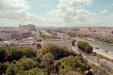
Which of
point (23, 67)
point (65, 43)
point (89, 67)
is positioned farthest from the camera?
point (65, 43)

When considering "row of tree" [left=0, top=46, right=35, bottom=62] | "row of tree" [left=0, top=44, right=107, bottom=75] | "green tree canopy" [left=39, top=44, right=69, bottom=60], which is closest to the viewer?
"row of tree" [left=0, top=44, right=107, bottom=75]

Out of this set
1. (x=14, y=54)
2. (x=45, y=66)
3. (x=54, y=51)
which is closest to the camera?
(x=45, y=66)

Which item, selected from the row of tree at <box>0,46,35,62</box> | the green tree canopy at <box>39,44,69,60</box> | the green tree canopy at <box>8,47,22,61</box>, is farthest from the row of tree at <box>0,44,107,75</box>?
the green tree canopy at <box>39,44,69,60</box>

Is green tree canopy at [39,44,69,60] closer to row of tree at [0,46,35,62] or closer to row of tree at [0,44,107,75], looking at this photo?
row of tree at [0,46,35,62]

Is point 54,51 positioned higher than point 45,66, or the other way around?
point 54,51

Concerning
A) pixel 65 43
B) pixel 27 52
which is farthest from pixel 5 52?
pixel 65 43

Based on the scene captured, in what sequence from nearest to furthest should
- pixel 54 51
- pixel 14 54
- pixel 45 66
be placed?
pixel 45 66
pixel 14 54
pixel 54 51

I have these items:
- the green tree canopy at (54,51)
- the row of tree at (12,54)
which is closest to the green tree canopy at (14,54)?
the row of tree at (12,54)

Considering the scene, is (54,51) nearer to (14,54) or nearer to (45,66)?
(45,66)

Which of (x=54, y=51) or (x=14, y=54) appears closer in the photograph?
(x=14, y=54)

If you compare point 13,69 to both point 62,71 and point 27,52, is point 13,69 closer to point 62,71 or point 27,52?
point 62,71

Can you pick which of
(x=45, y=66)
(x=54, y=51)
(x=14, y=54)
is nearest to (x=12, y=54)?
(x=14, y=54)
